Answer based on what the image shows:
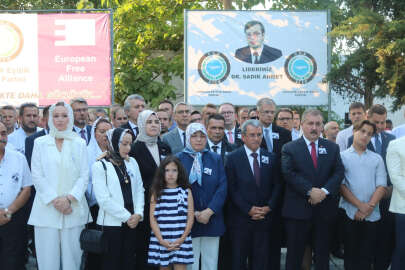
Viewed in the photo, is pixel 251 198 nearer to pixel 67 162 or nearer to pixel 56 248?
pixel 67 162

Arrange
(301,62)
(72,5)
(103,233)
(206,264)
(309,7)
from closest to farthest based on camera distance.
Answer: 1. (103,233)
2. (206,264)
3. (301,62)
4. (309,7)
5. (72,5)

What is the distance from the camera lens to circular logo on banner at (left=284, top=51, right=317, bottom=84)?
10523mm

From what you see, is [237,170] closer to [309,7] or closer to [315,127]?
[315,127]

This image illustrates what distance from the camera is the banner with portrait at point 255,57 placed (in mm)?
10438

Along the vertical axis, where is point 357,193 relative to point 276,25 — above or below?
below

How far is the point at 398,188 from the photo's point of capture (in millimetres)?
5430

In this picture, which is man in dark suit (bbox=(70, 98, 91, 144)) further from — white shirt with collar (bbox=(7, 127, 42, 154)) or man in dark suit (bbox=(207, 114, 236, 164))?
man in dark suit (bbox=(207, 114, 236, 164))

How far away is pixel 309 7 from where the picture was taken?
44.5 ft

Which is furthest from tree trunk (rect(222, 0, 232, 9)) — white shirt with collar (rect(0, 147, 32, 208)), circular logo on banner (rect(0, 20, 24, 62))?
white shirt with collar (rect(0, 147, 32, 208))

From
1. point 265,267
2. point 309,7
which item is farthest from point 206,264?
point 309,7

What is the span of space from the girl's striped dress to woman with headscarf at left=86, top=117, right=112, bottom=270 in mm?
817

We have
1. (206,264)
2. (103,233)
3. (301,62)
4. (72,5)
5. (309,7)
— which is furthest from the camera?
(72,5)

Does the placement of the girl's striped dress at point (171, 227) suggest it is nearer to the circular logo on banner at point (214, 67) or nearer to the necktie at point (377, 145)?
the necktie at point (377, 145)

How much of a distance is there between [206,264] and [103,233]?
114 cm
